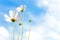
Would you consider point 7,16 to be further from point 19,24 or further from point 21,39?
point 21,39

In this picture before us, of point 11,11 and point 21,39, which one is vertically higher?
point 11,11

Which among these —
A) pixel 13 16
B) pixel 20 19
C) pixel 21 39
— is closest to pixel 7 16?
pixel 13 16

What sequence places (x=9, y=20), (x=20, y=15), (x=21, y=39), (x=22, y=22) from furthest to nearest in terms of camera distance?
(x=9, y=20) < (x=20, y=15) < (x=22, y=22) < (x=21, y=39)

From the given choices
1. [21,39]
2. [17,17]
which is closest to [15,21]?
[17,17]

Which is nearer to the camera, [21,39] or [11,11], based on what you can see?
[21,39]

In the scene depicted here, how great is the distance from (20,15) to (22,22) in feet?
0.68

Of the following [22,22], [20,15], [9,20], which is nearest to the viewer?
[22,22]

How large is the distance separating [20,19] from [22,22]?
19 centimetres

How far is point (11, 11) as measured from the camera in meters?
2.77

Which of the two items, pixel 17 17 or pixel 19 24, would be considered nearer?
pixel 19 24

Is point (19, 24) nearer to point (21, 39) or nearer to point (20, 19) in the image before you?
point (20, 19)

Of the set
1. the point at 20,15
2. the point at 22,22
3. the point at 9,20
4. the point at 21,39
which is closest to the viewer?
the point at 21,39

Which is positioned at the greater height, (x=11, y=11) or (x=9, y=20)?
(x=11, y=11)

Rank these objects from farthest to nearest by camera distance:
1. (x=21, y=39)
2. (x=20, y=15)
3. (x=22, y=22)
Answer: (x=20, y=15)
(x=22, y=22)
(x=21, y=39)
